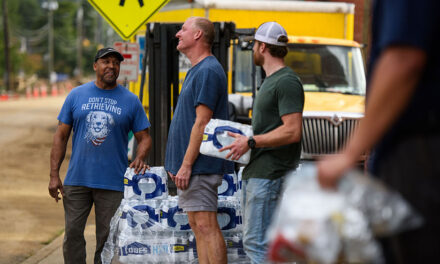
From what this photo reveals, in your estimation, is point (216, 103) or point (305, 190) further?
point (216, 103)

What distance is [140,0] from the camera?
8.75 meters

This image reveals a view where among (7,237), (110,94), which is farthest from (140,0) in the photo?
(7,237)

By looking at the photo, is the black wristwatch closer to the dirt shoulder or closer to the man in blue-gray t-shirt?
the man in blue-gray t-shirt

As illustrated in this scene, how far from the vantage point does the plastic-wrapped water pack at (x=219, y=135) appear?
192 inches

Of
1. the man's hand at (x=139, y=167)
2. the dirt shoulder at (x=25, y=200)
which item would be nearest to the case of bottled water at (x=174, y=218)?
the man's hand at (x=139, y=167)

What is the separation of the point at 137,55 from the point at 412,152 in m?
11.2

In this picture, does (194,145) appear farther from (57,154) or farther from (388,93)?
(388,93)

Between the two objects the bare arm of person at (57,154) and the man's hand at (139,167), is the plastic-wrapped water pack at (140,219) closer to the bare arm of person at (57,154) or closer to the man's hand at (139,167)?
the man's hand at (139,167)

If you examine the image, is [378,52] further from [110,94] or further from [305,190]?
[110,94]

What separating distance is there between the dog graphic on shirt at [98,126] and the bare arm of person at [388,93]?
13.5 feet

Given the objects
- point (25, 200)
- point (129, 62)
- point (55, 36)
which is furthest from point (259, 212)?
point (55, 36)

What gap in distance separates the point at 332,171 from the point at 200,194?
120 inches

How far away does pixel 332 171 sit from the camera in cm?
244

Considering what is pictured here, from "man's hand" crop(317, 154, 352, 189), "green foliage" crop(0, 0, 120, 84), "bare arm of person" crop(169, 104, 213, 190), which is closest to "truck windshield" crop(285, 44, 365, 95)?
"bare arm of person" crop(169, 104, 213, 190)
